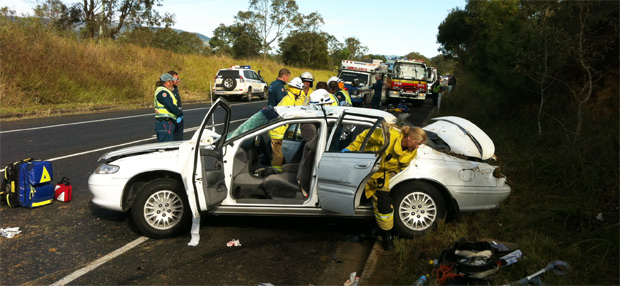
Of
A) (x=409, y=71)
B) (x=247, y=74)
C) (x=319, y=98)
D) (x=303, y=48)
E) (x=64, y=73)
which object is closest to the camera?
(x=319, y=98)

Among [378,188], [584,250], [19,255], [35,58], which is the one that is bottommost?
[19,255]

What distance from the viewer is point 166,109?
7402 mm

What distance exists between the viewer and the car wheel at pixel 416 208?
5051 mm

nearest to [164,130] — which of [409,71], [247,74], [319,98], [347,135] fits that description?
[319,98]

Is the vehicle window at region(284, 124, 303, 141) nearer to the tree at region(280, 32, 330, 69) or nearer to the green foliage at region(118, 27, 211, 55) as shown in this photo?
the green foliage at region(118, 27, 211, 55)

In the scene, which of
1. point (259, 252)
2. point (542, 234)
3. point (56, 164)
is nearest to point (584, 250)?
point (542, 234)

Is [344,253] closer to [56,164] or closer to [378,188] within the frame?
[378,188]

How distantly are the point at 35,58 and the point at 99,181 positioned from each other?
16.0 meters

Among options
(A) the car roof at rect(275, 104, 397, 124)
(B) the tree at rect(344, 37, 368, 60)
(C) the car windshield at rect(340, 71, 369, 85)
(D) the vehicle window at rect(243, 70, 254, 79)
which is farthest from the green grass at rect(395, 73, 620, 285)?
(B) the tree at rect(344, 37, 368, 60)

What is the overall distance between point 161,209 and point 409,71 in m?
20.0

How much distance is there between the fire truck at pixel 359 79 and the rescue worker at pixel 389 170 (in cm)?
1334

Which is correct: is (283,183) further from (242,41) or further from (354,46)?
(354,46)

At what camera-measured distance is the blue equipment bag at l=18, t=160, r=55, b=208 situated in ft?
18.9

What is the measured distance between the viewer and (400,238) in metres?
5.12
